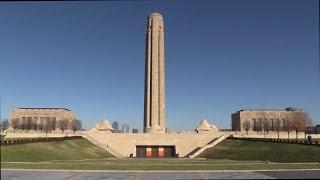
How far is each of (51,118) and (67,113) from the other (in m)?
6.84

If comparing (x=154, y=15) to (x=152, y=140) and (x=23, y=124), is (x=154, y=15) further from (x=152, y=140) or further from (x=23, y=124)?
(x=23, y=124)

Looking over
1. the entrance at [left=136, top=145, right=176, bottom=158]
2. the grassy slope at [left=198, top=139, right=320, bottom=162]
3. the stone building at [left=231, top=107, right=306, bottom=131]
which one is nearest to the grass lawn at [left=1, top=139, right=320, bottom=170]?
the grassy slope at [left=198, top=139, right=320, bottom=162]

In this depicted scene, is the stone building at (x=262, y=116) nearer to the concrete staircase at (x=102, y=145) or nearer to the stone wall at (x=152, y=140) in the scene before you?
the stone wall at (x=152, y=140)

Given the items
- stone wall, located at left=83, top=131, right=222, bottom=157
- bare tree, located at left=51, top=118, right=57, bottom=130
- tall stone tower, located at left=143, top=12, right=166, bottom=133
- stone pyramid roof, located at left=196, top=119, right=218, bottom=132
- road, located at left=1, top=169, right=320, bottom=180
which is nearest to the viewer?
road, located at left=1, top=169, right=320, bottom=180

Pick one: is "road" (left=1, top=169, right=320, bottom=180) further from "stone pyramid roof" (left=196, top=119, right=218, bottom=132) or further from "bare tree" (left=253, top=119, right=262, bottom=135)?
"bare tree" (left=253, top=119, right=262, bottom=135)

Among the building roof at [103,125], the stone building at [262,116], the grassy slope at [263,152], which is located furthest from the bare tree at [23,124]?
the stone building at [262,116]

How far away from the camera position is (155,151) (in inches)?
3701

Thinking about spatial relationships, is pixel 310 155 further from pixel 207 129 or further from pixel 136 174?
pixel 207 129

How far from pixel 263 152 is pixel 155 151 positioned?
3851 cm

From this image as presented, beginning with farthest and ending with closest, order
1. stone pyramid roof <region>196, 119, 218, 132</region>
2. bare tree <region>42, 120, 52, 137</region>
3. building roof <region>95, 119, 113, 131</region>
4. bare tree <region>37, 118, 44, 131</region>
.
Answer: bare tree <region>37, 118, 44, 131</region>, bare tree <region>42, 120, 52, 137</region>, building roof <region>95, 119, 113, 131</region>, stone pyramid roof <region>196, 119, 218, 132</region>

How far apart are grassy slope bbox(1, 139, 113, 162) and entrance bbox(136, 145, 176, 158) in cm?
1422

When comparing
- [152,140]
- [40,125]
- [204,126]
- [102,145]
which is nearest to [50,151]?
[102,145]

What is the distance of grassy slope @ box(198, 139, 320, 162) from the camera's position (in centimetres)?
4962

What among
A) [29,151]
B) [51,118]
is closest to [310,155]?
[29,151]
